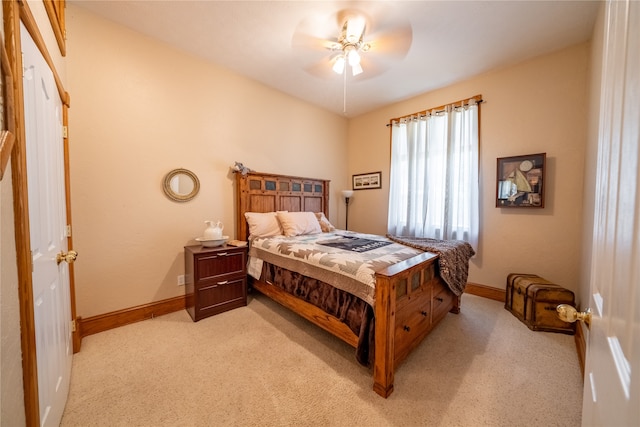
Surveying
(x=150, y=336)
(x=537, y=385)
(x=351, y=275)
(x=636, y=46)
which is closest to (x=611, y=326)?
(x=636, y=46)

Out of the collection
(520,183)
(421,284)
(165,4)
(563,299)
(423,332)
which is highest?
(165,4)

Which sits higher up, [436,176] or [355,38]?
[355,38]

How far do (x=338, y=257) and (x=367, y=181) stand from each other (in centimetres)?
269

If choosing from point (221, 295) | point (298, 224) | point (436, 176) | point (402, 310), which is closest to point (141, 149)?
point (221, 295)

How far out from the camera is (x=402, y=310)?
64.8 inches

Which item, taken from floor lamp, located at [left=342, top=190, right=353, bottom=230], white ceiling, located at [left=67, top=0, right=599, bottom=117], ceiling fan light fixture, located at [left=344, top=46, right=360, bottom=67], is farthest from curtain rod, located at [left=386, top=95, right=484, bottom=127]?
ceiling fan light fixture, located at [left=344, top=46, right=360, bottom=67]

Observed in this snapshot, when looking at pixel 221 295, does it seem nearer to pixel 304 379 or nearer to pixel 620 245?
pixel 304 379

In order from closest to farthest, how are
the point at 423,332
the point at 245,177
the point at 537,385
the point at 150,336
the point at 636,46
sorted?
the point at 636,46
the point at 537,385
the point at 423,332
the point at 150,336
the point at 245,177

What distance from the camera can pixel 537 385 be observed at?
155 centimetres

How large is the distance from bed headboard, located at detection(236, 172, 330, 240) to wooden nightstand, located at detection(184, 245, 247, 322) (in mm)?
526

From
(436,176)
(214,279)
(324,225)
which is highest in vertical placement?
(436,176)

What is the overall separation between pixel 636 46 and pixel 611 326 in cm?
57

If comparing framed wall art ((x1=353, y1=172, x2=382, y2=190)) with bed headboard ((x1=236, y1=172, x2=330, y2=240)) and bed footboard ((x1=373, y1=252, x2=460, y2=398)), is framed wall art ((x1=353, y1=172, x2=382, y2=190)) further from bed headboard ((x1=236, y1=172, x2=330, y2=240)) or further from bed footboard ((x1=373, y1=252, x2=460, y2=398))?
bed footboard ((x1=373, y1=252, x2=460, y2=398))

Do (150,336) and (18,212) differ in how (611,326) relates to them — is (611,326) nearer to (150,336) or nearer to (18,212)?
(18,212)
